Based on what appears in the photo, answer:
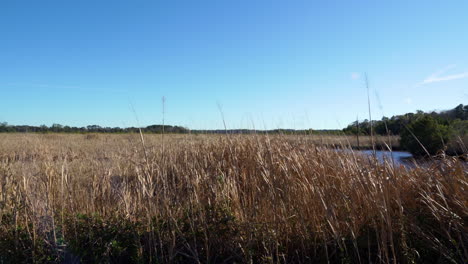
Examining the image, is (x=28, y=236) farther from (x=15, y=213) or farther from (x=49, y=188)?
(x=49, y=188)

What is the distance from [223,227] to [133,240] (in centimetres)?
89

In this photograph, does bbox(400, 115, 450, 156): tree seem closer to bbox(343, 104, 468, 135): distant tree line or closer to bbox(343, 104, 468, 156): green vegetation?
bbox(343, 104, 468, 156): green vegetation

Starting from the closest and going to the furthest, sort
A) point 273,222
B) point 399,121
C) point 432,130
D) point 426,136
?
point 273,222 → point 399,121 → point 432,130 → point 426,136

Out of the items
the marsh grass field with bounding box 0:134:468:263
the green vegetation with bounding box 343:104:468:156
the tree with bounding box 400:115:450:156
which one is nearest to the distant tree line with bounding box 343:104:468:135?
the green vegetation with bounding box 343:104:468:156

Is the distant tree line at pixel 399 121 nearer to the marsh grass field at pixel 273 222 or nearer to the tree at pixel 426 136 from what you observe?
the marsh grass field at pixel 273 222

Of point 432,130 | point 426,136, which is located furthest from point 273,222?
point 426,136

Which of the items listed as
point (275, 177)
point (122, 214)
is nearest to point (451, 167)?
point (275, 177)

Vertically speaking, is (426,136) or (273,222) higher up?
(426,136)

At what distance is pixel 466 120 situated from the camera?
5.93 meters

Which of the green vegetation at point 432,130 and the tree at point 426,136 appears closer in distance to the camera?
the green vegetation at point 432,130

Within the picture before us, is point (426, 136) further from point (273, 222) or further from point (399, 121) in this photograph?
point (273, 222)

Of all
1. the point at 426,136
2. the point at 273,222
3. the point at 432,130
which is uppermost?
the point at 432,130

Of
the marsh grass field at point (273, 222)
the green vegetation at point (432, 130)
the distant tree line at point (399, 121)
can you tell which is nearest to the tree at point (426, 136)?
the green vegetation at point (432, 130)

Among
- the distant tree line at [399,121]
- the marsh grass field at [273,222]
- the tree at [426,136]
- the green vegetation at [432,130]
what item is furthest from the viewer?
the tree at [426,136]
